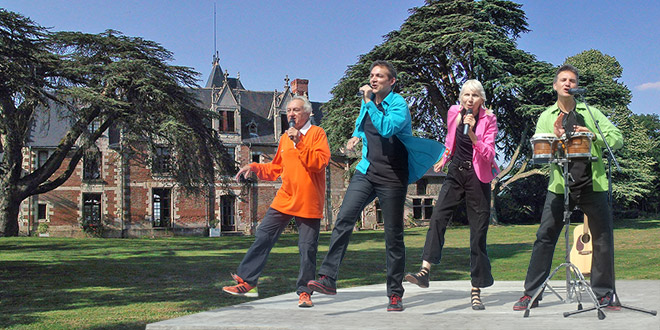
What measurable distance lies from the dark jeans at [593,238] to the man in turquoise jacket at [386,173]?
3.68ft

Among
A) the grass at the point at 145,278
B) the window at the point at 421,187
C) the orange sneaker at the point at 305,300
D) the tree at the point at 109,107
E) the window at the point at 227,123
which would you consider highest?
the window at the point at 227,123

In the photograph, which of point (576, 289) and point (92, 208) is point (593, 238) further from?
point (92, 208)

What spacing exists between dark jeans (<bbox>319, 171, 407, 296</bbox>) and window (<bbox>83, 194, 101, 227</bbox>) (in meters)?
36.5

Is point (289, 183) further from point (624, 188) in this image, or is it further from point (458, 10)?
point (624, 188)

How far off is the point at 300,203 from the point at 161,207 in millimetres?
36736

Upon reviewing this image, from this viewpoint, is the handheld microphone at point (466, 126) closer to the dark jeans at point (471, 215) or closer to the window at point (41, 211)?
the dark jeans at point (471, 215)


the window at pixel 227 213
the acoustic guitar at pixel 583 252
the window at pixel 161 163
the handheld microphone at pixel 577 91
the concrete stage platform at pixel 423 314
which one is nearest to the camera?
the concrete stage platform at pixel 423 314

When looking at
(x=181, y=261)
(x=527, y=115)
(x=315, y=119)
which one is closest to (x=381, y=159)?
(x=181, y=261)

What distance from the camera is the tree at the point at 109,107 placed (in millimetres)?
19422

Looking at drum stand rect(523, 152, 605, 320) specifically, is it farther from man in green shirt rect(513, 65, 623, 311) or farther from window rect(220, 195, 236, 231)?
window rect(220, 195, 236, 231)

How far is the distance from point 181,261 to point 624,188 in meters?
31.3

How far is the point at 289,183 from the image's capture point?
5750mm

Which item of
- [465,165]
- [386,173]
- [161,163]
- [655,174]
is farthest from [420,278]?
[655,174]

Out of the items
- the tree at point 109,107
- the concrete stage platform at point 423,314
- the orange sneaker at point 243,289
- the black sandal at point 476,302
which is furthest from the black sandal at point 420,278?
the tree at point 109,107
